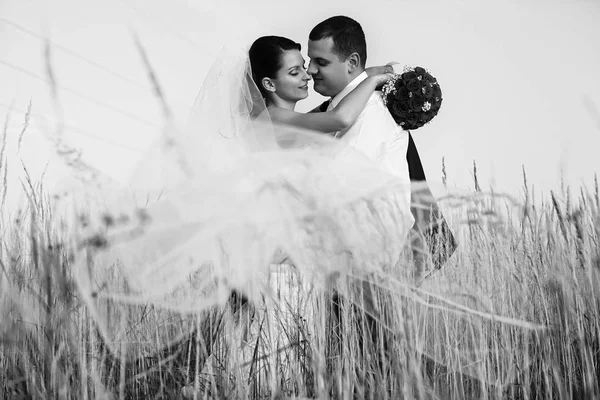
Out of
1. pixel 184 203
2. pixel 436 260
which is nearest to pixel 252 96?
pixel 184 203

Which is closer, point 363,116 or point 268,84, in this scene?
point 363,116

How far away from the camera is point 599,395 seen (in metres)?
1.91

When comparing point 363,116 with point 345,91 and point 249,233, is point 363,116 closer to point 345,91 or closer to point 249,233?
point 345,91

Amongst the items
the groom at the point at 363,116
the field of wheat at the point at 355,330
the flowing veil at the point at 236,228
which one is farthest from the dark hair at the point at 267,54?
the field of wheat at the point at 355,330

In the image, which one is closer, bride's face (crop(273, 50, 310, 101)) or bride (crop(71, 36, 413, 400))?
bride (crop(71, 36, 413, 400))

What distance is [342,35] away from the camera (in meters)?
2.86

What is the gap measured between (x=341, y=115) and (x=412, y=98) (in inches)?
14.2

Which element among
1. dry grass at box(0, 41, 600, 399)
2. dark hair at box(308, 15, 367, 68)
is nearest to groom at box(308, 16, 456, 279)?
dark hair at box(308, 15, 367, 68)

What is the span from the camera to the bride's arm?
100.0 inches

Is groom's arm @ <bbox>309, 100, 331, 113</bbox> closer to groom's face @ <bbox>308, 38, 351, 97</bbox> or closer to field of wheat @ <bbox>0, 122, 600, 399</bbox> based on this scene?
groom's face @ <bbox>308, 38, 351, 97</bbox>

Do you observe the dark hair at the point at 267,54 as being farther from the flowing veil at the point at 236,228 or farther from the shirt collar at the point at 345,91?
the flowing veil at the point at 236,228

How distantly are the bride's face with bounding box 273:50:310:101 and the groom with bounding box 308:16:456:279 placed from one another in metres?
0.05

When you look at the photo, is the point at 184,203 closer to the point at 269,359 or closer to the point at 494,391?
the point at 269,359

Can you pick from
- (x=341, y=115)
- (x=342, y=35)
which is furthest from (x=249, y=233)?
(x=342, y=35)
